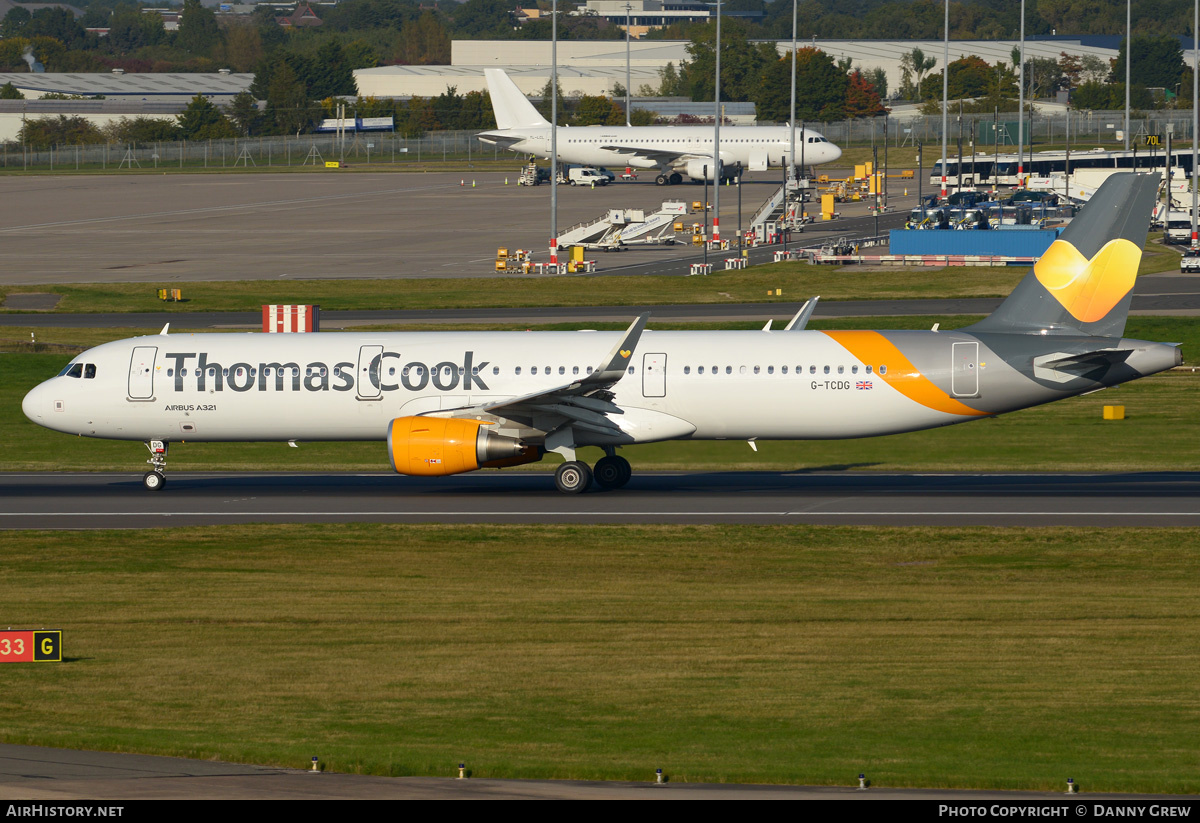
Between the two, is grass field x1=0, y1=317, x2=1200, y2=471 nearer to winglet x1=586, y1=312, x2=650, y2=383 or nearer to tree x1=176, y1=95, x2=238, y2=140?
winglet x1=586, y1=312, x2=650, y2=383

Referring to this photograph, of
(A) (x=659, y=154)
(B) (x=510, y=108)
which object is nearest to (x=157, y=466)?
(A) (x=659, y=154)

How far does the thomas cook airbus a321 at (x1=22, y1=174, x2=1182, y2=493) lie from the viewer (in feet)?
110

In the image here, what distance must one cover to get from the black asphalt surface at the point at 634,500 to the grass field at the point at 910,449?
2.78ft

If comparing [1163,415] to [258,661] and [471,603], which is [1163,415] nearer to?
[471,603]

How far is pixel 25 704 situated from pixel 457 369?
59.1ft

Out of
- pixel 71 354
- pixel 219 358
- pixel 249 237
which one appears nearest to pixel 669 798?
pixel 219 358

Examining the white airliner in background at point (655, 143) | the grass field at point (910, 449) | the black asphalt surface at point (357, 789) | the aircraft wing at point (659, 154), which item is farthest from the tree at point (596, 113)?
the black asphalt surface at point (357, 789)

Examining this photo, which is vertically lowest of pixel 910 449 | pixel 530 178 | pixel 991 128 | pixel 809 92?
pixel 910 449

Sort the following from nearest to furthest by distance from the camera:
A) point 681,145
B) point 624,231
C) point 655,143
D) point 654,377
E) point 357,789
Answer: point 357,789 → point 654,377 → point 624,231 → point 681,145 → point 655,143

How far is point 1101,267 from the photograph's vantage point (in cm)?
3391

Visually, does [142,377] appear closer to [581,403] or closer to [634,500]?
[581,403]

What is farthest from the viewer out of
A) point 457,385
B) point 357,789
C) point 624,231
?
point 624,231

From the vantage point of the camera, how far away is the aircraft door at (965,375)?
3341 cm

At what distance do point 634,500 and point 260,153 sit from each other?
513ft
